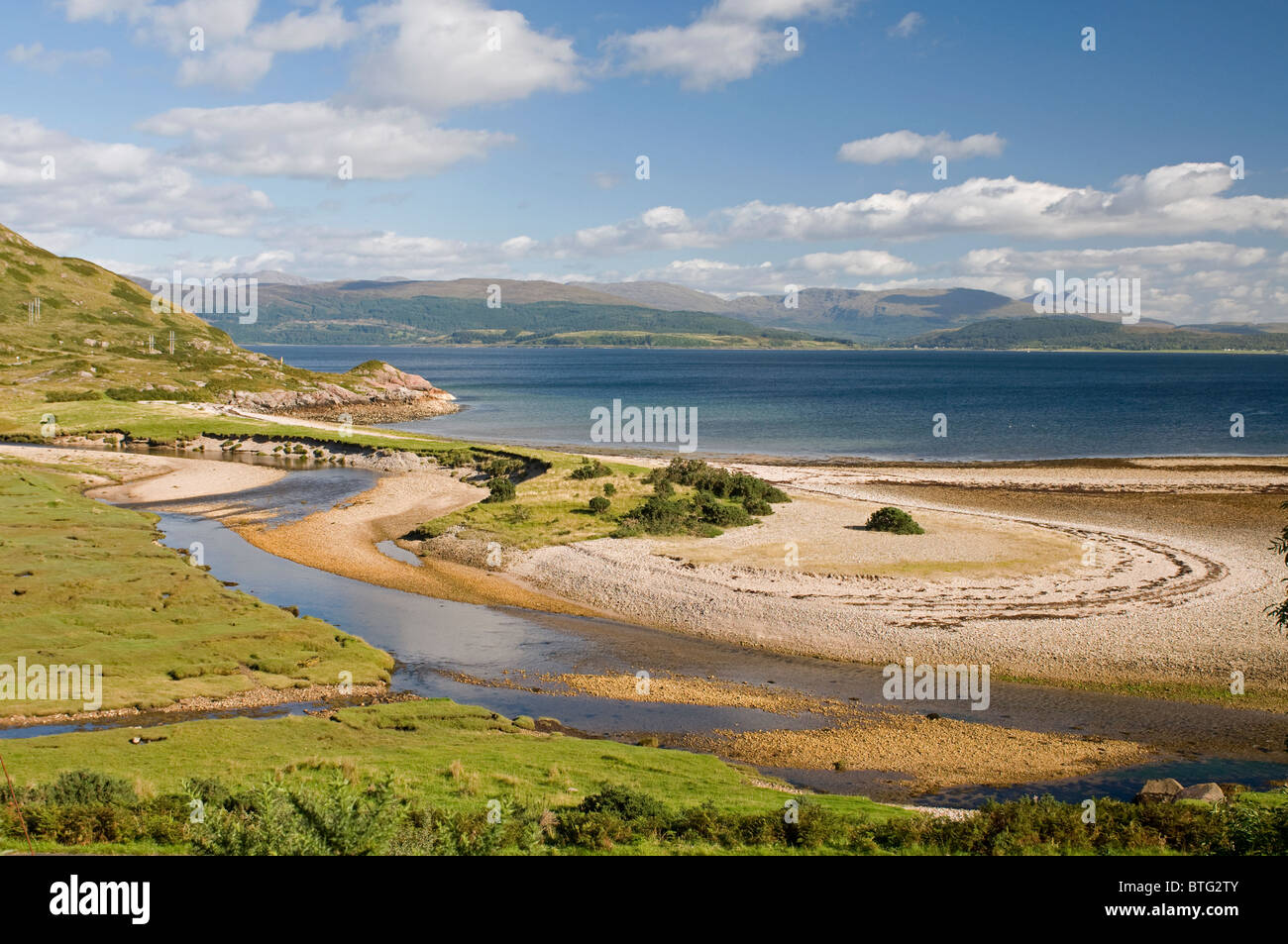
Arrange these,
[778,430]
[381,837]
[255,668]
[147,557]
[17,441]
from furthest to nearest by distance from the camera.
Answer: [778,430] → [17,441] → [147,557] → [255,668] → [381,837]

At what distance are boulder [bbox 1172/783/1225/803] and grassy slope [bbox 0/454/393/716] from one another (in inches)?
868

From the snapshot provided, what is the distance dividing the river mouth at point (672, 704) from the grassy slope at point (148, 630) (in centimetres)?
169

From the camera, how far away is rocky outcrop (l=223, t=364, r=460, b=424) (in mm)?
117938

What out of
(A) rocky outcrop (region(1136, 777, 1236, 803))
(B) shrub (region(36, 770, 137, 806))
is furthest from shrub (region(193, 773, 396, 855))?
(A) rocky outcrop (region(1136, 777, 1236, 803))

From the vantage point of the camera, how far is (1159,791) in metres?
18.8

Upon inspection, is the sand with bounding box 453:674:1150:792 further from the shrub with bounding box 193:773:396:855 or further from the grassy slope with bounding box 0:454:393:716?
the shrub with bounding box 193:773:396:855

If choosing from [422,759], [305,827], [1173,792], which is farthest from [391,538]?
[1173,792]

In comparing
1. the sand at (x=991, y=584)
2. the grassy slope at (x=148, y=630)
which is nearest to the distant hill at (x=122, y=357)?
the grassy slope at (x=148, y=630)

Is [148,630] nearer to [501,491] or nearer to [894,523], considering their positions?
[501,491]
